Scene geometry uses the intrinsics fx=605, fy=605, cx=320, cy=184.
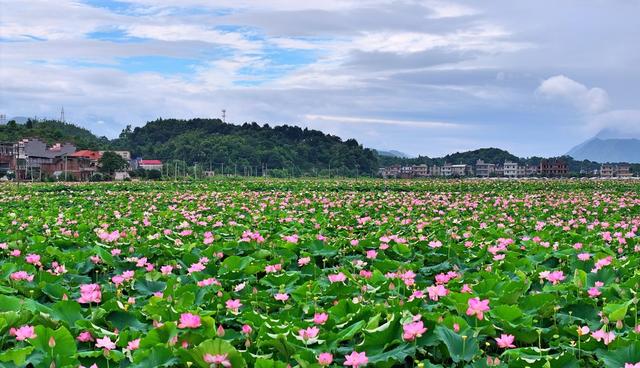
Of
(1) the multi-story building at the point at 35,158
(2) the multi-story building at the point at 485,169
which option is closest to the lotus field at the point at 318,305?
(1) the multi-story building at the point at 35,158

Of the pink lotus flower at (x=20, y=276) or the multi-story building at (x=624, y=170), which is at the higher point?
the multi-story building at (x=624, y=170)

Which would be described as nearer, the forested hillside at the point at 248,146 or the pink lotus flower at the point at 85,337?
the pink lotus flower at the point at 85,337

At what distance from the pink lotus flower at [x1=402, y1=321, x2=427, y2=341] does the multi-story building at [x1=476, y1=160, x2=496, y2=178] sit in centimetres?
14546

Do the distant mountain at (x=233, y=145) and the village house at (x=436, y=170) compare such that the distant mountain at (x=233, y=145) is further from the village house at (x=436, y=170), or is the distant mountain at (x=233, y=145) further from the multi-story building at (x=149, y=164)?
the village house at (x=436, y=170)

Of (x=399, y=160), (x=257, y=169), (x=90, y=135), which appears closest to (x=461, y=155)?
(x=399, y=160)

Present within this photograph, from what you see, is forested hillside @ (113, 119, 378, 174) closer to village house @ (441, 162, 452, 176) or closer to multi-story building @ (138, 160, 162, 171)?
multi-story building @ (138, 160, 162, 171)

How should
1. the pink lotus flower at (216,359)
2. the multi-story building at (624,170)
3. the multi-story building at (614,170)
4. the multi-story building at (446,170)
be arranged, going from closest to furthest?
the pink lotus flower at (216,359) < the multi-story building at (624,170) < the multi-story building at (614,170) < the multi-story building at (446,170)

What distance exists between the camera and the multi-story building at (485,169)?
144 m

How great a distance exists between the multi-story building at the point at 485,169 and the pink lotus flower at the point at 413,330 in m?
145

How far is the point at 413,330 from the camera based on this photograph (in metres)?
2.70

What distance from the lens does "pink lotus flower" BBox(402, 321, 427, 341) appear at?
2691 millimetres

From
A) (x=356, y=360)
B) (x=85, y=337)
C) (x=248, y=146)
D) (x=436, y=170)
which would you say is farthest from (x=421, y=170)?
(x=356, y=360)

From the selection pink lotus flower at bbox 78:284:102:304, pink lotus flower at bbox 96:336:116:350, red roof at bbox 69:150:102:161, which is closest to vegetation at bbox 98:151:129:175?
red roof at bbox 69:150:102:161

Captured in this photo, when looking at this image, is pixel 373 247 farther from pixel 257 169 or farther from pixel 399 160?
pixel 399 160
